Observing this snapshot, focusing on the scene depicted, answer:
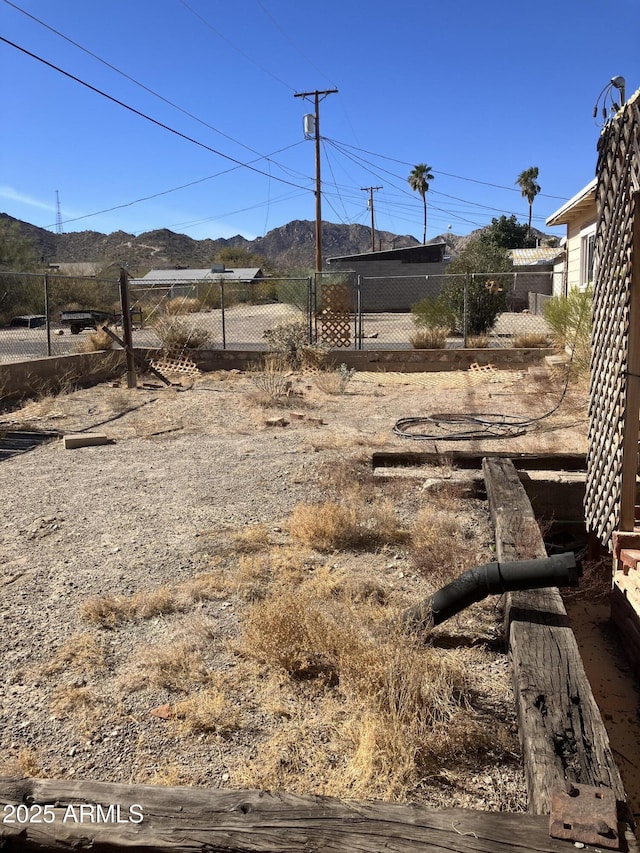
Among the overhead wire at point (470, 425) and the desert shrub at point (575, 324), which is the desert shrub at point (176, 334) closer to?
the overhead wire at point (470, 425)

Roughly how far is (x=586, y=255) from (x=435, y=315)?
4.31 m

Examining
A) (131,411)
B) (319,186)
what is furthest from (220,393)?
(319,186)

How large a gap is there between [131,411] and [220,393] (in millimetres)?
2041

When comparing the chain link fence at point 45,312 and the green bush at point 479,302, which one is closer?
the chain link fence at point 45,312

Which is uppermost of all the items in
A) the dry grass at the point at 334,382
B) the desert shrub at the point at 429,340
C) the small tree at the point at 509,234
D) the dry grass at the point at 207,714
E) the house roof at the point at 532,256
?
the small tree at the point at 509,234

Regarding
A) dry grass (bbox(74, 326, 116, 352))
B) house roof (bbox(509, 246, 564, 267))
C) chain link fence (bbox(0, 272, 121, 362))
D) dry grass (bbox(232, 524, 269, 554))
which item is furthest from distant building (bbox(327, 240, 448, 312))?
dry grass (bbox(232, 524, 269, 554))

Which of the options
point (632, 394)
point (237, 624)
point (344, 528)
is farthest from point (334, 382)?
point (237, 624)

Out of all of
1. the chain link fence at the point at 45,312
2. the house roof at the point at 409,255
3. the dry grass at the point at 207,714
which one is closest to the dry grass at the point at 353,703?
the dry grass at the point at 207,714

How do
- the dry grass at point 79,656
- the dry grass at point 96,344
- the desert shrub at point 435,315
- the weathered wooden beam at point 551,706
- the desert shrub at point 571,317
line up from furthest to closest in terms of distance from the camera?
1. the desert shrub at point 435,315
2. the dry grass at point 96,344
3. the desert shrub at point 571,317
4. the dry grass at point 79,656
5. the weathered wooden beam at point 551,706

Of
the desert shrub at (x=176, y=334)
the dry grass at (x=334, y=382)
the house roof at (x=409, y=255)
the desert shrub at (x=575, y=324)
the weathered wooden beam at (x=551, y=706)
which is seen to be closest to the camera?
the weathered wooden beam at (x=551, y=706)

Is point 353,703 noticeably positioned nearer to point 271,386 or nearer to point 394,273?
point 271,386

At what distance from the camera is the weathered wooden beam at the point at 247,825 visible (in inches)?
75.6

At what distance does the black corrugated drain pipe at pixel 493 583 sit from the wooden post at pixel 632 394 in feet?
4.12

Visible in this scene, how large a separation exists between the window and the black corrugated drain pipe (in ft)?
44.4
